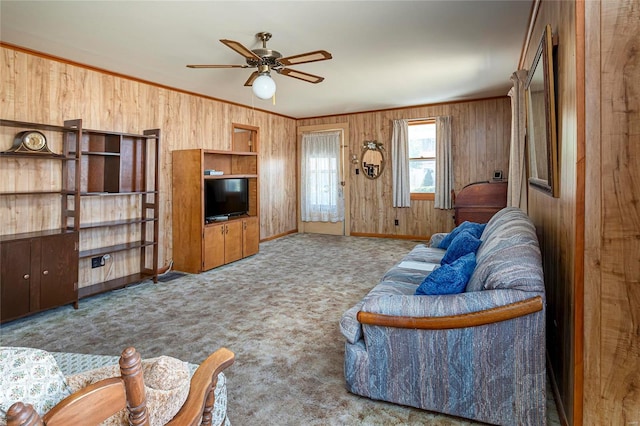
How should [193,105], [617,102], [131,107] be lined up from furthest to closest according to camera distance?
1. [193,105]
2. [131,107]
3. [617,102]

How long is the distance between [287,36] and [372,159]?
13.9 ft

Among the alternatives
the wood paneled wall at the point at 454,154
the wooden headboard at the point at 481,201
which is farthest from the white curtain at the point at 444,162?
the wooden headboard at the point at 481,201

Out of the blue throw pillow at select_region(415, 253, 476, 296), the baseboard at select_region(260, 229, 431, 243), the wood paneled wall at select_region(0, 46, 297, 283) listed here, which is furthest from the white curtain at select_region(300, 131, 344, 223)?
the blue throw pillow at select_region(415, 253, 476, 296)

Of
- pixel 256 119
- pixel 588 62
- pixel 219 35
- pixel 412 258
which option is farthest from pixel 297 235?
pixel 588 62

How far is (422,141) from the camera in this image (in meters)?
6.90

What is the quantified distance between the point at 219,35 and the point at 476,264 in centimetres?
286

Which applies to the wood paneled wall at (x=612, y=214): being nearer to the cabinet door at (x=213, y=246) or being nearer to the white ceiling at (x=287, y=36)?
→ the white ceiling at (x=287, y=36)

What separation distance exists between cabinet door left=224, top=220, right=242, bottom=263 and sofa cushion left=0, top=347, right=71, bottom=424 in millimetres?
4383

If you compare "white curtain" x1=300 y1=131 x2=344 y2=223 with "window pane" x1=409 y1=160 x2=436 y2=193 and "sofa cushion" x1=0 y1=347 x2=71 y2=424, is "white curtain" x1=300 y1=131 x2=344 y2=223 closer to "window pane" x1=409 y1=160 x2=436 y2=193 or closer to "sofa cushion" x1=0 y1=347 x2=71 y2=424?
"window pane" x1=409 y1=160 x2=436 y2=193

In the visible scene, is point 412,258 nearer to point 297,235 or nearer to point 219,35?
point 219,35

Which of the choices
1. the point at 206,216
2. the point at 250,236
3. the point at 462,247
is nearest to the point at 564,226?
the point at 462,247

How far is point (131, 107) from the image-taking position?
14.6 ft

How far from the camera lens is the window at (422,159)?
682cm

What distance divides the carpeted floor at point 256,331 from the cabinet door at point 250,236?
47 cm
